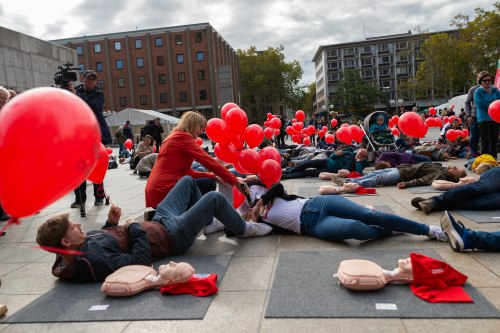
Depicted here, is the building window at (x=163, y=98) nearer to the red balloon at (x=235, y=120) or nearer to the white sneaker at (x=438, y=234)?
the red balloon at (x=235, y=120)

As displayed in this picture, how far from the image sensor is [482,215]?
4.83m

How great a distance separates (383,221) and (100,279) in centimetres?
270

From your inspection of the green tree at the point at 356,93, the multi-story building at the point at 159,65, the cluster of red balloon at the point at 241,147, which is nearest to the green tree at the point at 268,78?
the green tree at the point at 356,93

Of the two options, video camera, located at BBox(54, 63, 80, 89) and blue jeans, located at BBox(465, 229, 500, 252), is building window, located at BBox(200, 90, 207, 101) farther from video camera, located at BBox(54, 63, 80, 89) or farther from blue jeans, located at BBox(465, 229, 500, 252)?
blue jeans, located at BBox(465, 229, 500, 252)

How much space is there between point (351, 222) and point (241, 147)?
3.24 metres

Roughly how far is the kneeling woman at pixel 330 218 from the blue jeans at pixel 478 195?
124 centimetres

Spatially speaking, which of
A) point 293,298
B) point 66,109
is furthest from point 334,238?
point 66,109

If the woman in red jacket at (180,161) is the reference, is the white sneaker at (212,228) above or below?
below

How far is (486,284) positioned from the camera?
9.70 feet

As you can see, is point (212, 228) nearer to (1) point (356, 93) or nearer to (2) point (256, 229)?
(2) point (256, 229)

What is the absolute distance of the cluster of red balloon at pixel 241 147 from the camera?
5312 millimetres

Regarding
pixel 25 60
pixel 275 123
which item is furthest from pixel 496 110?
pixel 25 60

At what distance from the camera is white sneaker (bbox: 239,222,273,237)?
4583 millimetres

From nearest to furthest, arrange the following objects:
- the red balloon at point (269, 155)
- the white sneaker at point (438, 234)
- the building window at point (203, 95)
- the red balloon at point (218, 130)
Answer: the white sneaker at point (438, 234) → the red balloon at point (269, 155) → the red balloon at point (218, 130) → the building window at point (203, 95)
